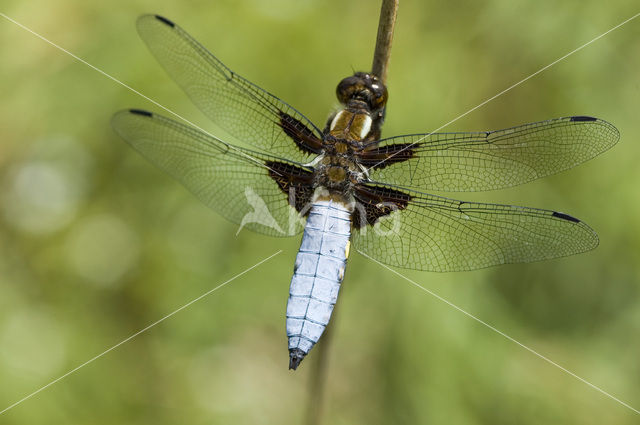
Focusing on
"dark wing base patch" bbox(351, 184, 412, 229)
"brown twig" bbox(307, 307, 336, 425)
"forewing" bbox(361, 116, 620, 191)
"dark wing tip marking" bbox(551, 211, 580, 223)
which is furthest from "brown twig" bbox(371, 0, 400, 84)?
"brown twig" bbox(307, 307, 336, 425)

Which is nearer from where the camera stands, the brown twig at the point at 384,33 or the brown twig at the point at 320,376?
the brown twig at the point at 384,33

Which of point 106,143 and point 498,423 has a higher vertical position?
point 106,143

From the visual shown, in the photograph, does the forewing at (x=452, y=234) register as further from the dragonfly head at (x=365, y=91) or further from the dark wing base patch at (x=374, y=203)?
the dragonfly head at (x=365, y=91)

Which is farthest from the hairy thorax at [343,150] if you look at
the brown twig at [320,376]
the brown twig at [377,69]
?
the brown twig at [320,376]

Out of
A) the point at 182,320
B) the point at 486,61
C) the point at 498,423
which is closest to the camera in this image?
the point at 498,423

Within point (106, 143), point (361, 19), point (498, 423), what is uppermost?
point (361, 19)

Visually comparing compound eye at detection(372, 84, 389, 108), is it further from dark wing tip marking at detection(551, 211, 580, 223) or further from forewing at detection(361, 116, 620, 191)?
dark wing tip marking at detection(551, 211, 580, 223)

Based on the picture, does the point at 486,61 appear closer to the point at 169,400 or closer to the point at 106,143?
the point at 106,143

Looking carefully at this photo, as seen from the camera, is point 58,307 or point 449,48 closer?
point 58,307

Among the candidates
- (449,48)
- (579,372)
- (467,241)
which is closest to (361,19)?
(449,48)
